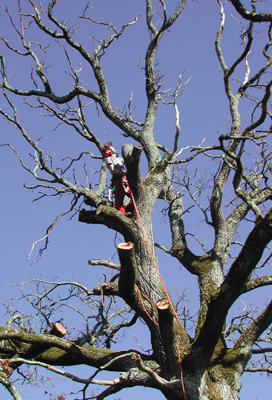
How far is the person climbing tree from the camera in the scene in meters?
6.23

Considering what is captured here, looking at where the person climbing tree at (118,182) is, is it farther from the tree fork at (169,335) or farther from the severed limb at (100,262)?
the tree fork at (169,335)

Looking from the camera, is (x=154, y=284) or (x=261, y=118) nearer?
(x=154, y=284)

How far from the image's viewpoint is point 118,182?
6449 millimetres

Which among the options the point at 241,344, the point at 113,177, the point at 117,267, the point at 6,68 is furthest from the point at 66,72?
the point at 241,344

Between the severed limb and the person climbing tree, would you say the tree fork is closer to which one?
the severed limb

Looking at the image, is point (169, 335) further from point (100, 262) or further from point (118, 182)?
point (118, 182)

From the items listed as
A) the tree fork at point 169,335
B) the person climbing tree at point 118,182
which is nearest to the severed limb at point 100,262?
the person climbing tree at point 118,182

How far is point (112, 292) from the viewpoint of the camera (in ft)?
17.3

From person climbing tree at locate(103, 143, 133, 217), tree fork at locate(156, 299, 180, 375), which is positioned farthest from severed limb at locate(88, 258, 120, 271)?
tree fork at locate(156, 299, 180, 375)

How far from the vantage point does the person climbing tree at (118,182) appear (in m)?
6.23

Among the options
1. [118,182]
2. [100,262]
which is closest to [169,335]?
[100,262]

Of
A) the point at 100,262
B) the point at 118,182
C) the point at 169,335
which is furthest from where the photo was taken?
the point at 118,182

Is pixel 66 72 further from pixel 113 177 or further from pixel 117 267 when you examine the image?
pixel 117 267

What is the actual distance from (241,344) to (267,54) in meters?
5.57
